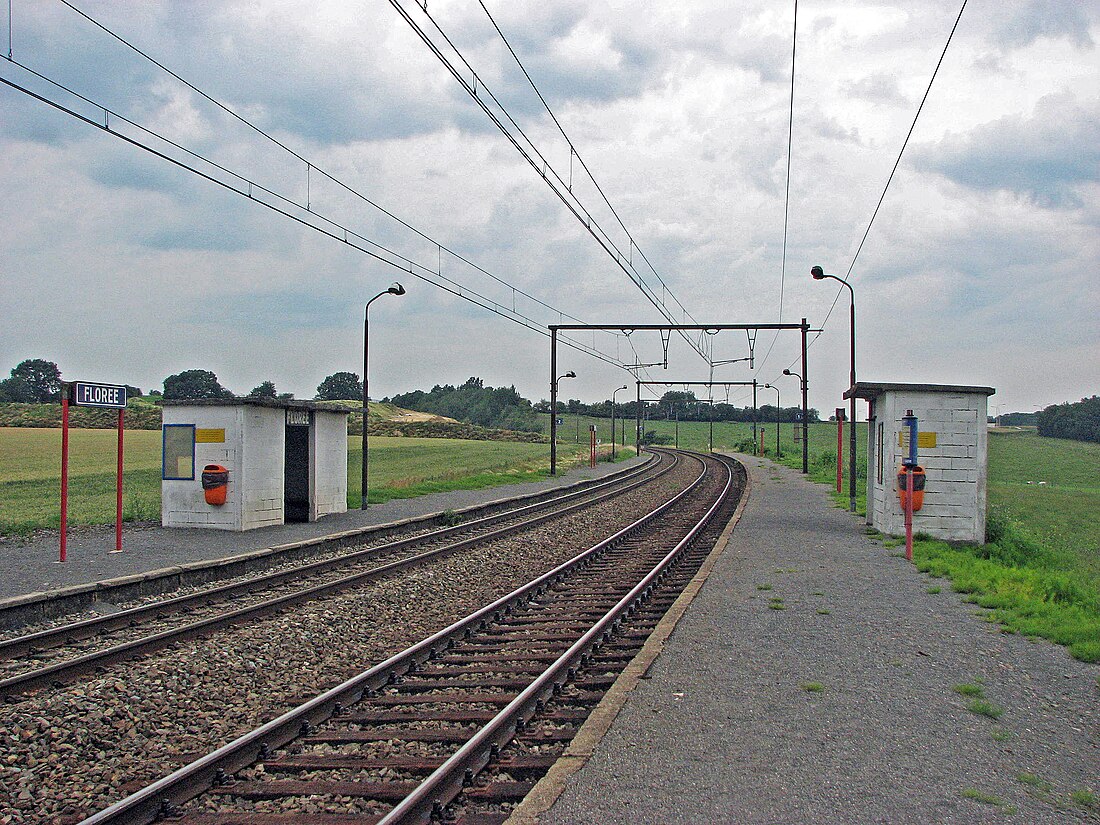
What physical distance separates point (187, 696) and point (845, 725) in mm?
5270

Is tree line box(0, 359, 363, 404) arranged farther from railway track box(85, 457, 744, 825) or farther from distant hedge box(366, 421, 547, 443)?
railway track box(85, 457, 744, 825)

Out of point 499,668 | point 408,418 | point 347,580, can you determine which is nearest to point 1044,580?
point 499,668

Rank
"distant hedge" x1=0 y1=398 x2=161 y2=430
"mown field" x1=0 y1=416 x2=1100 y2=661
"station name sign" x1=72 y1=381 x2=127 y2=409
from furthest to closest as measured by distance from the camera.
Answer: "distant hedge" x1=0 y1=398 x2=161 y2=430 → "station name sign" x1=72 y1=381 x2=127 y2=409 → "mown field" x1=0 y1=416 x2=1100 y2=661

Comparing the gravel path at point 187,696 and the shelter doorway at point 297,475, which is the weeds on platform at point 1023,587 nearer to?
the gravel path at point 187,696

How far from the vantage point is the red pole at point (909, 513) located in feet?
50.2

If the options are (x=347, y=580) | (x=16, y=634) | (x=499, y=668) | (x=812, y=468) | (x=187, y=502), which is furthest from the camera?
(x=812, y=468)

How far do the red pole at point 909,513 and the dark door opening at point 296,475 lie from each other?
41.9 feet

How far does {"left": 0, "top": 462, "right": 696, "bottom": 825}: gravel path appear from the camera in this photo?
595cm

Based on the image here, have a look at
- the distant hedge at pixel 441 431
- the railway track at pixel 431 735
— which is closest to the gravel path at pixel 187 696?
the railway track at pixel 431 735

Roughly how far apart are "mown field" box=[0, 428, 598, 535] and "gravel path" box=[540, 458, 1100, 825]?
15449mm

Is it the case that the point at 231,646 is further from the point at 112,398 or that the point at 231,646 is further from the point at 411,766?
the point at 112,398

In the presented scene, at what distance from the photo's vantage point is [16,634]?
1017cm

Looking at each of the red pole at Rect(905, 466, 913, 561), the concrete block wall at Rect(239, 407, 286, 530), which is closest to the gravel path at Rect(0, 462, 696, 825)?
the concrete block wall at Rect(239, 407, 286, 530)

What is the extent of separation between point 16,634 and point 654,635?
699 cm
